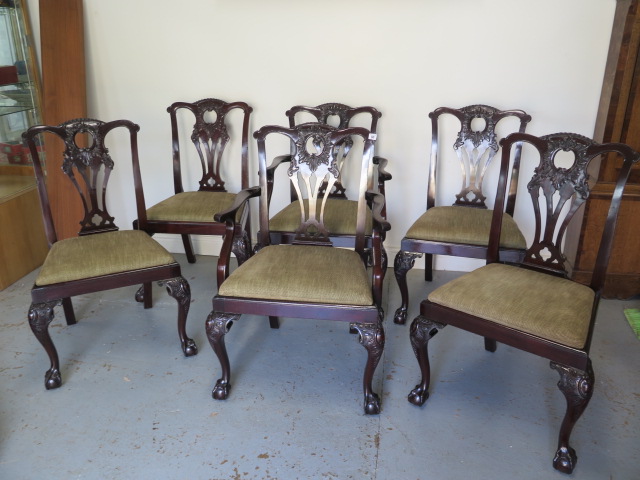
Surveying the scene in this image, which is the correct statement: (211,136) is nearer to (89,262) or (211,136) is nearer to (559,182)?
(89,262)

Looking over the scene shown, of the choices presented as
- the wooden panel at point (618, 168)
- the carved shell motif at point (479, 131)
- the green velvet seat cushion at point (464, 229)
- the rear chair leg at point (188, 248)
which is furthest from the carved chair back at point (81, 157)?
the wooden panel at point (618, 168)

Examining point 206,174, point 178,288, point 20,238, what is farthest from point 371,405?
point 20,238

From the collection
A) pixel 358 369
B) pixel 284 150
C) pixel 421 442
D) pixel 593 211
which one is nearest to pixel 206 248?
pixel 284 150

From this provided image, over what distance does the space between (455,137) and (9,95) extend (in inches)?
104

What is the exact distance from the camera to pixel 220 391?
2.08m

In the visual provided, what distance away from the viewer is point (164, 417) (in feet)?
6.54

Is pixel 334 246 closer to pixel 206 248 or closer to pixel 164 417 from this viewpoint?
pixel 164 417

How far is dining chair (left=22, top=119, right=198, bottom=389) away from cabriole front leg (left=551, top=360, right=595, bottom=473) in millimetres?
1524

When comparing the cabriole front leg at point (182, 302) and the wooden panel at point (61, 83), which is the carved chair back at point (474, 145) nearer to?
the cabriole front leg at point (182, 302)

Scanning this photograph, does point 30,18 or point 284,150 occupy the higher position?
point 30,18

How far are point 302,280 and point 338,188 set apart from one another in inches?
42.3

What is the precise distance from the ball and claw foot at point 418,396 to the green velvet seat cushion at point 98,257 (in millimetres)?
1160

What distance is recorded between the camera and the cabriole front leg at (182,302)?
227 centimetres

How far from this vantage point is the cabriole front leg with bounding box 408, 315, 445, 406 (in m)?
1.97
